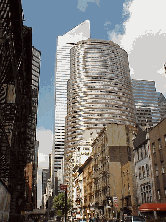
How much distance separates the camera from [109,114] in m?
160

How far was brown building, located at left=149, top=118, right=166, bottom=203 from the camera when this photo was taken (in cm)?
3767

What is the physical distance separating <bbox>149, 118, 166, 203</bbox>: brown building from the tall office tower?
364ft

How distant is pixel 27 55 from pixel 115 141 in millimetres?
45437

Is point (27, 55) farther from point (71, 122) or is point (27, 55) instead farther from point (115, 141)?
point (71, 122)

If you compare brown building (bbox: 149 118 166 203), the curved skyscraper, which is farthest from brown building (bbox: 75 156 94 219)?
the curved skyscraper

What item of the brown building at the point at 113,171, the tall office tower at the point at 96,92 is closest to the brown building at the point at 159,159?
the brown building at the point at 113,171

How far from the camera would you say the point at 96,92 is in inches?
6486

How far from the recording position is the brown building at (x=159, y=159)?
124 feet

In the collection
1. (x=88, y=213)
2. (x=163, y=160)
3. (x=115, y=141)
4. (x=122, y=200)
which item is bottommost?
(x=88, y=213)

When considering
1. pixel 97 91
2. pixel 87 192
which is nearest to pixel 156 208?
pixel 87 192

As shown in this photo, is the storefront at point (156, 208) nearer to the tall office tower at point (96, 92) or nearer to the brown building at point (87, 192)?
the brown building at point (87, 192)

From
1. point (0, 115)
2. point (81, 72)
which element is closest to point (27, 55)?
point (0, 115)

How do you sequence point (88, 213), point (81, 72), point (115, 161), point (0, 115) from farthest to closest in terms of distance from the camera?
point (81, 72) < point (88, 213) < point (115, 161) < point (0, 115)

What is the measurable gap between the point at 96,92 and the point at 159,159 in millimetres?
126991
